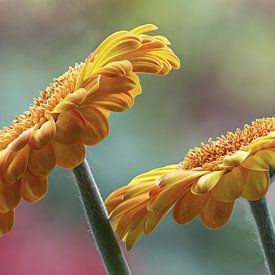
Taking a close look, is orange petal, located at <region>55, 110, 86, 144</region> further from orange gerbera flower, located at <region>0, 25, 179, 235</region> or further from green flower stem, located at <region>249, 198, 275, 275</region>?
green flower stem, located at <region>249, 198, 275, 275</region>

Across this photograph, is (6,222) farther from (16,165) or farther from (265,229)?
(265,229)

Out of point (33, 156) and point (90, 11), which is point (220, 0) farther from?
point (33, 156)

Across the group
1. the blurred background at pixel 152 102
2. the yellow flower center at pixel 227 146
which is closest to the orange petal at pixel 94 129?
the yellow flower center at pixel 227 146

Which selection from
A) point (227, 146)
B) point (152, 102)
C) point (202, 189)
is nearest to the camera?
point (202, 189)

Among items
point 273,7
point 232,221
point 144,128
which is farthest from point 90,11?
point 232,221

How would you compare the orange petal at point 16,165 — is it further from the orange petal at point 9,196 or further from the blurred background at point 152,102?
the blurred background at point 152,102

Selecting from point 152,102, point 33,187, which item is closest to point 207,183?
point 33,187

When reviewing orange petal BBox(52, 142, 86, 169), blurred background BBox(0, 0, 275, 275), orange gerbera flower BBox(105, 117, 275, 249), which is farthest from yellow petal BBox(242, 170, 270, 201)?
blurred background BBox(0, 0, 275, 275)
